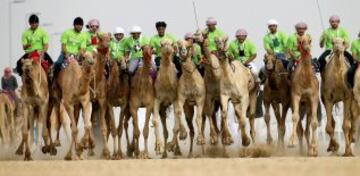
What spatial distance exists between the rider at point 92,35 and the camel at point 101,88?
1.59ft

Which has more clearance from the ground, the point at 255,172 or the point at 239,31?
the point at 239,31

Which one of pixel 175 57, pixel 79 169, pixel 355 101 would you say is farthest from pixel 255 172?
pixel 175 57

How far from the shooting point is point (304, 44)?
1257 inches

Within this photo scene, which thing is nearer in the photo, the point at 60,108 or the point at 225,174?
the point at 225,174

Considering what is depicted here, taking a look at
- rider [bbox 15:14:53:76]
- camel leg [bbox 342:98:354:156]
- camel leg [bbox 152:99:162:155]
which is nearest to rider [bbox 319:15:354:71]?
camel leg [bbox 342:98:354:156]

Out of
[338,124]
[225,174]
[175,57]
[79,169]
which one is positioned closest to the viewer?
[225,174]

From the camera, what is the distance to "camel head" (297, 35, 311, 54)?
31.9 metres

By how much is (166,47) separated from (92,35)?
2794 millimetres

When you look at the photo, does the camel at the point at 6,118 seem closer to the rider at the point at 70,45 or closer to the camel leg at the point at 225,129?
the rider at the point at 70,45

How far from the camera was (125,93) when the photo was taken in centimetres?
3434

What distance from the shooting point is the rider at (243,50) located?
3522 cm

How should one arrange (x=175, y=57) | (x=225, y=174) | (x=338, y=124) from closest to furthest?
(x=225, y=174) < (x=175, y=57) < (x=338, y=124)

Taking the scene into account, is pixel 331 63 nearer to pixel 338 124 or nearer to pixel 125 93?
pixel 125 93

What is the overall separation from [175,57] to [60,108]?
3.58 m
